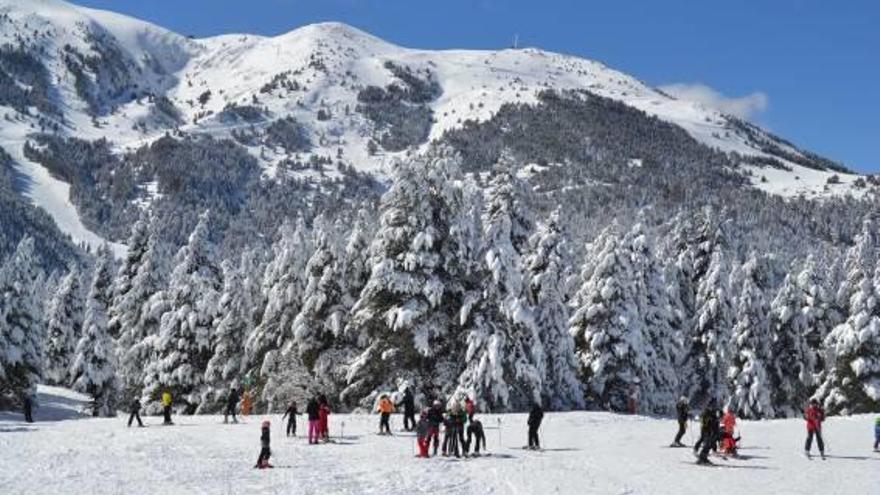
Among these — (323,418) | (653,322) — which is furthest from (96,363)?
(653,322)

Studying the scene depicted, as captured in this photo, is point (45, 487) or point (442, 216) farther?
point (442, 216)

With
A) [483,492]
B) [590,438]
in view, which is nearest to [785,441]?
[590,438]

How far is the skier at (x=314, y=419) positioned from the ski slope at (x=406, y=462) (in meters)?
0.53

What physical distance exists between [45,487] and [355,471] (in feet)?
27.0

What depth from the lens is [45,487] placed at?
926 inches

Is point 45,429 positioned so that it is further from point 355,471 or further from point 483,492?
point 483,492

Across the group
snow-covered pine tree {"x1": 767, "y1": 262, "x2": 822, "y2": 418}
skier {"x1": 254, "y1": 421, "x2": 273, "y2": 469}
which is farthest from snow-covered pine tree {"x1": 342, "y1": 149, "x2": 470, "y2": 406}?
snow-covered pine tree {"x1": 767, "y1": 262, "x2": 822, "y2": 418}

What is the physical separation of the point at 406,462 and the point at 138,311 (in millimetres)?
35229

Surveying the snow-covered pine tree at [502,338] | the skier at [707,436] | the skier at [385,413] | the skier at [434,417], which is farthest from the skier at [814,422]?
the skier at [385,413]

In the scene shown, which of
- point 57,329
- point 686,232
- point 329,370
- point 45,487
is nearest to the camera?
point 45,487

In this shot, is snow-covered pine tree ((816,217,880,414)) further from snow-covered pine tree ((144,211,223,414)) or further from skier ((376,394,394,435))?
snow-covered pine tree ((144,211,223,414))

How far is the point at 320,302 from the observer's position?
4212 cm

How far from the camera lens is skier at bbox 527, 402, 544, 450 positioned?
1160 inches

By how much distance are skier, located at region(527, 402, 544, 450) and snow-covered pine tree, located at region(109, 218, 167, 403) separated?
30.4 meters
